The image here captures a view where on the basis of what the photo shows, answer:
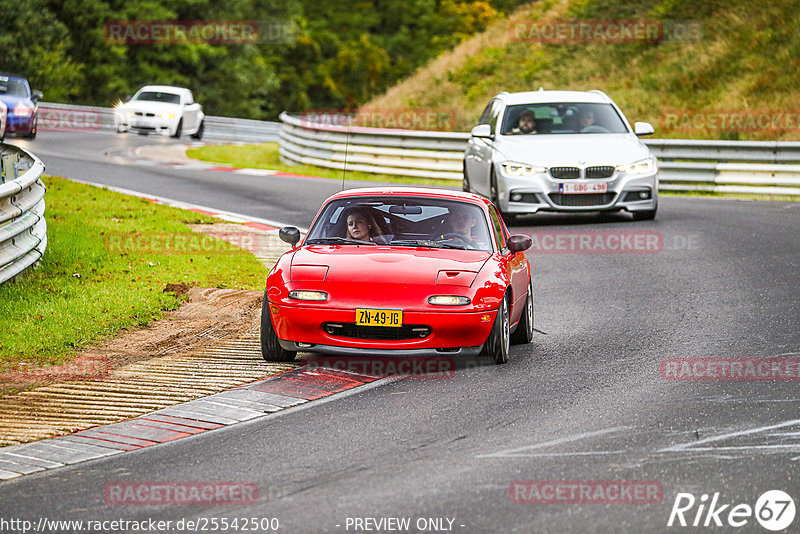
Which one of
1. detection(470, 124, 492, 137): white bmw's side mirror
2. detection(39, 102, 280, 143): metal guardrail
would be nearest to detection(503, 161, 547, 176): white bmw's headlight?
detection(470, 124, 492, 137): white bmw's side mirror

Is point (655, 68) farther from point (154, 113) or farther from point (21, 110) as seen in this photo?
point (21, 110)

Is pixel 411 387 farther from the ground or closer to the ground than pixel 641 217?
farther from the ground

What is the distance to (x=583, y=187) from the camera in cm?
1725

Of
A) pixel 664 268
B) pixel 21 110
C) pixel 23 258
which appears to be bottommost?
pixel 21 110

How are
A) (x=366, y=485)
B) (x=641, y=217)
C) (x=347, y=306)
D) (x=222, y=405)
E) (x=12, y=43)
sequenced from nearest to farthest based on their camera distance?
(x=366, y=485) < (x=222, y=405) < (x=347, y=306) < (x=641, y=217) < (x=12, y=43)

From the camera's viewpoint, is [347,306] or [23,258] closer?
[347,306]

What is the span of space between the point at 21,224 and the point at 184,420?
4.92m

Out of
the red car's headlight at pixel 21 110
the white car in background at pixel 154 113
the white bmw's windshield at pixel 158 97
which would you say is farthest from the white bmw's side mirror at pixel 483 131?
the white bmw's windshield at pixel 158 97

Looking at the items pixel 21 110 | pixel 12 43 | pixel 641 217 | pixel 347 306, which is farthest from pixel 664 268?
pixel 12 43

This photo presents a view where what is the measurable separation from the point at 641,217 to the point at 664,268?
13.4 ft

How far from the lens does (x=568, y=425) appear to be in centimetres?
734

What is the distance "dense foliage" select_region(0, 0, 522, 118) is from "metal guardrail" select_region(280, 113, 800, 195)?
3200cm

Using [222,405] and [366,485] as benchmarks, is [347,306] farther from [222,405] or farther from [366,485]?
[366,485]

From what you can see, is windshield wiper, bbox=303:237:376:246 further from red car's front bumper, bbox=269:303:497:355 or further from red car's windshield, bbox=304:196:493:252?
red car's front bumper, bbox=269:303:497:355
